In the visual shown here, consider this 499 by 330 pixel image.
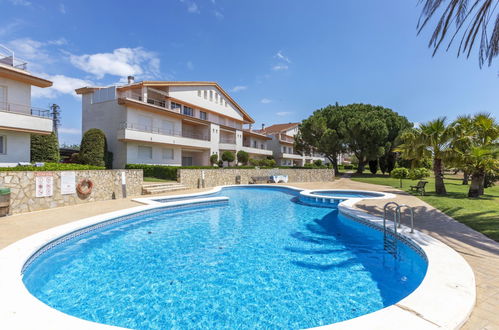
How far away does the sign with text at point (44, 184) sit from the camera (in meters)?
9.81

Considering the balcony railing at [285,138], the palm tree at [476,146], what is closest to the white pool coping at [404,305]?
the palm tree at [476,146]

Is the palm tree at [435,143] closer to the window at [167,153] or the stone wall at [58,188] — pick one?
the stone wall at [58,188]

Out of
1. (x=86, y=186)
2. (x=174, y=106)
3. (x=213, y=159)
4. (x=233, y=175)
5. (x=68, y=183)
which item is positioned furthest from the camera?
(x=213, y=159)

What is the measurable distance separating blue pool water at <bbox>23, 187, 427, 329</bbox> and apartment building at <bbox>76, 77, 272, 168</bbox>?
15988 mm

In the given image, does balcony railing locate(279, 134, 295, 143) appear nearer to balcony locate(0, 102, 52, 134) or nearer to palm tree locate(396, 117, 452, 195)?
palm tree locate(396, 117, 452, 195)

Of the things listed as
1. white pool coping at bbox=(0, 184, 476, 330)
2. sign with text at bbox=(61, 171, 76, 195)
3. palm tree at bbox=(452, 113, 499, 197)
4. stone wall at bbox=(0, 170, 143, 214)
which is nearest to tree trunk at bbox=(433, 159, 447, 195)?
palm tree at bbox=(452, 113, 499, 197)

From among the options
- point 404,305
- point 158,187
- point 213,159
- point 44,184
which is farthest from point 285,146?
point 404,305

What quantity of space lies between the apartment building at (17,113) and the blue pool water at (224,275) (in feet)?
37.8

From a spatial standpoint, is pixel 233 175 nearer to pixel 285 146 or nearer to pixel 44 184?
pixel 44 184

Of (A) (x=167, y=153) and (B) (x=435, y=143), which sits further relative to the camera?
(A) (x=167, y=153)

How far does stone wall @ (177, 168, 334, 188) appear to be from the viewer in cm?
1909

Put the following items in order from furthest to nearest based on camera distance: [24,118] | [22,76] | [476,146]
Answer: [24,118], [22,76], [476,146]

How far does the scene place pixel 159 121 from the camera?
25.0 meters

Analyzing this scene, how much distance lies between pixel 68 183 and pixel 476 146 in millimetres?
22694
